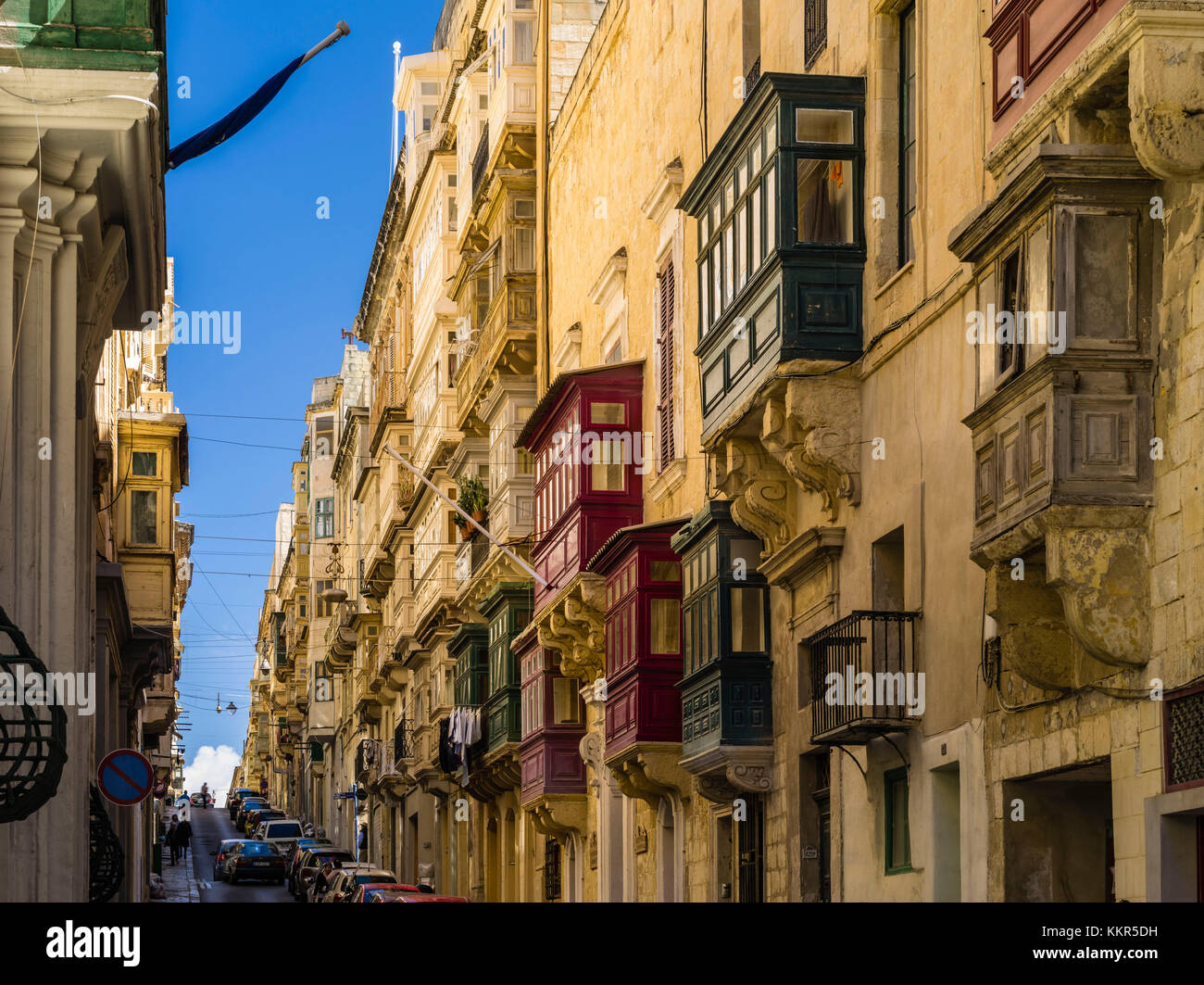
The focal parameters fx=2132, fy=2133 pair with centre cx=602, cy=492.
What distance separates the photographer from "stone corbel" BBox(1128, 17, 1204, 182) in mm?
12703

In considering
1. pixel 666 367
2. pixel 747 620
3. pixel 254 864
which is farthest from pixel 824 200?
pixel 254 864

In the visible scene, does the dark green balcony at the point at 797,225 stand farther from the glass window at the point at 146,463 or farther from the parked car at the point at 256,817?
the parked car at the point at 256,817

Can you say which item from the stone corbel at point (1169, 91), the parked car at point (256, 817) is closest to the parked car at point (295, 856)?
the parked car at point (256, 817)

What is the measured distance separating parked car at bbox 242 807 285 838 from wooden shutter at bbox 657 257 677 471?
1861 inches

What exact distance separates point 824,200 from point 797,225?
1.07 m

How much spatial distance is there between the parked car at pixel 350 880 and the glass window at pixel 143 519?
754cm

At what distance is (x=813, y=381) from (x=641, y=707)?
758 cm

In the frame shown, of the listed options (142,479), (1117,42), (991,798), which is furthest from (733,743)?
(142,479)

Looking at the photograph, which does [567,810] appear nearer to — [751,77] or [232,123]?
[751,77]

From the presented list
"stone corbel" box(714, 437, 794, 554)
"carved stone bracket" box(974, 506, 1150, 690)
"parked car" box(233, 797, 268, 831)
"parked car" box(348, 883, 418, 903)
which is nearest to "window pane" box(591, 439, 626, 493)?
"stone corbel" box(714, 437, 794, 554)

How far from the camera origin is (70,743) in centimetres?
1789

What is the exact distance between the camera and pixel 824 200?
2134cm

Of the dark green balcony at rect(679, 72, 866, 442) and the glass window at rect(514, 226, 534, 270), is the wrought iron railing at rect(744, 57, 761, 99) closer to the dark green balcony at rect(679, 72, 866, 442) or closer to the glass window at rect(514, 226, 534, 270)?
the dark green balcony at rect(679, 72, 866, 442)
